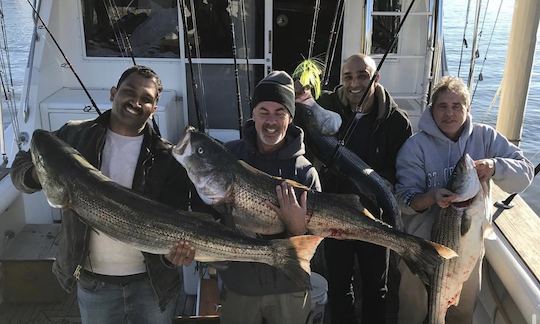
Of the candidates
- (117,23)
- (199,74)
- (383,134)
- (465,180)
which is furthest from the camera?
(199,74)

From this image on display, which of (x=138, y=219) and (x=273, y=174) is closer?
(x=138, y=219)

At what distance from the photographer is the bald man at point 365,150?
11.2 feet

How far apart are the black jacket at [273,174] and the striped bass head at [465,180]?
29.8 inches

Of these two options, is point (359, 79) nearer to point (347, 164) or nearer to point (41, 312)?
point (347, 164)

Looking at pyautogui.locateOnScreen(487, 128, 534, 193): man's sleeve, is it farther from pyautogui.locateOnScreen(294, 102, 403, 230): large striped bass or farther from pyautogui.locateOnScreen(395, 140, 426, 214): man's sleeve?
pyautogui.locateOnScreen(294, 102, 403, 230): large striped bass

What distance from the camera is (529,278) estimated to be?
3160 millimetres

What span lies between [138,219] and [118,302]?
1.96 feet

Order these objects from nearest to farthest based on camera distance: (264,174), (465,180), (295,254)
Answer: (295,254) < (264,174) < (465,180)

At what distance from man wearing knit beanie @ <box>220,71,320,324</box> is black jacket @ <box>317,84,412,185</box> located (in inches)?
29.1

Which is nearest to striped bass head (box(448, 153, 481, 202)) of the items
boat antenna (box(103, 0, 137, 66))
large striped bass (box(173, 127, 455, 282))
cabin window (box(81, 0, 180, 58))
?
large striped bass (box(173, 127, 455, 282))

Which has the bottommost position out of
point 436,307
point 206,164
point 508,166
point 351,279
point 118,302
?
point 351,279

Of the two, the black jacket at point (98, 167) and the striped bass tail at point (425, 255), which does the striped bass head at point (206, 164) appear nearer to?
the black jacket at point (98, 167)

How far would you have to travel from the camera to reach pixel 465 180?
2816mm

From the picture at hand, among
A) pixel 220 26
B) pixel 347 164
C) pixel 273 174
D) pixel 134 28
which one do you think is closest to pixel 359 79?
pixel 347 164
